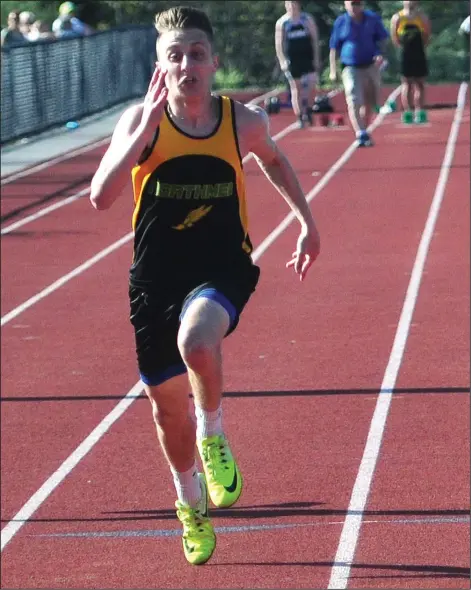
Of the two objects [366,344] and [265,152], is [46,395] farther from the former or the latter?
[265,152]

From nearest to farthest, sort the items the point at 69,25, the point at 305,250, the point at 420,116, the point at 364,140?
the point at 305,250, the point at 364,140, the point at 420,116, the point at 69,25

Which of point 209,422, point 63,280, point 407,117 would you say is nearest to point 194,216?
point 209,422

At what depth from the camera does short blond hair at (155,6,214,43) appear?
4.91 metres

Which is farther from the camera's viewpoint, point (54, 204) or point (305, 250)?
point (54, 204)

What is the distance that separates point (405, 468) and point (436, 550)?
1508 millimetres

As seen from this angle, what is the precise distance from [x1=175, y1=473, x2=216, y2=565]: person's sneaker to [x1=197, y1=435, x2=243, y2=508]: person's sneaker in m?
0.14

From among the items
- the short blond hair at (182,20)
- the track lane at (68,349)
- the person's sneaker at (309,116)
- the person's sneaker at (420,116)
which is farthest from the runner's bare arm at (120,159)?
the person's sneaker at (309,116)

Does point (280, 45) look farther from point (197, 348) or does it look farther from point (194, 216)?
point (197, 348)

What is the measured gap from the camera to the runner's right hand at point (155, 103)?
15.7 feet

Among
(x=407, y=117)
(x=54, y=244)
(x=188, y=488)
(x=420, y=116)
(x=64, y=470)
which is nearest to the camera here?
(x=188, y=488)

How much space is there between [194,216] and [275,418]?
6.96 m

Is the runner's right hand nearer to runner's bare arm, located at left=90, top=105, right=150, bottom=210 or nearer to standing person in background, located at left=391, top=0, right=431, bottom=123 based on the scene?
runner's bare arm, located at left=90, top=105, right=150, bottom=210

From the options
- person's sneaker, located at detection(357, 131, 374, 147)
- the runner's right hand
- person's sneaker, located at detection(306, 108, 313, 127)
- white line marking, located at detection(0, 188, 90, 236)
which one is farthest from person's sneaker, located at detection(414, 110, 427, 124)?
the runner's right hand

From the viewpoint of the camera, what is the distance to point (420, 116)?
29.0 m
